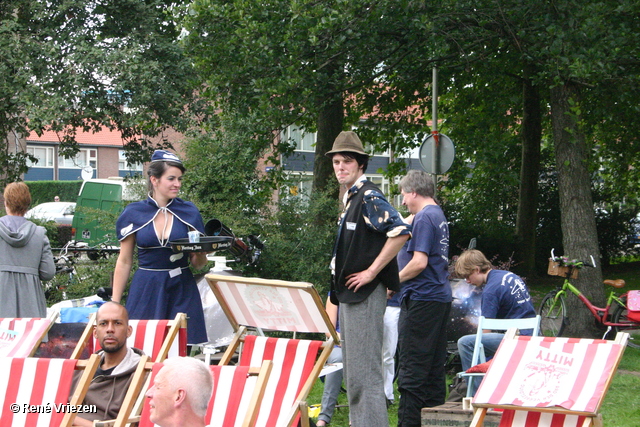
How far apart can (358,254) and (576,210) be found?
6.16 m

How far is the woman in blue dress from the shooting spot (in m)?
5.00

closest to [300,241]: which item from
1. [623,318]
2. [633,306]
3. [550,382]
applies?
[633,306]

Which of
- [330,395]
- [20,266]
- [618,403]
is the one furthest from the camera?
[618,403]

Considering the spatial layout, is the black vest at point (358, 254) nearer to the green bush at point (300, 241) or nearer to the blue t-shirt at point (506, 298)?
the blue t-shirt at point (506, 298)

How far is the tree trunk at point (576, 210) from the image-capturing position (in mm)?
9641

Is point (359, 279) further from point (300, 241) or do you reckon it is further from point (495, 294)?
point (300, 241)

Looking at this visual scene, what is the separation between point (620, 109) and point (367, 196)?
827 centimetres

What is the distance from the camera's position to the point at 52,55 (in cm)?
1140

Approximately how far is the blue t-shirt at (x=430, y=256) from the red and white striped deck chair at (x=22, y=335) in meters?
2.46

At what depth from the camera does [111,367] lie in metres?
4.40

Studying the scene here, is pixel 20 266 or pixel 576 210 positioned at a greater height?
pixel 576 210

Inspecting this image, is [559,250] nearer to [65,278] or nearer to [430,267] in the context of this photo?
[65,278]

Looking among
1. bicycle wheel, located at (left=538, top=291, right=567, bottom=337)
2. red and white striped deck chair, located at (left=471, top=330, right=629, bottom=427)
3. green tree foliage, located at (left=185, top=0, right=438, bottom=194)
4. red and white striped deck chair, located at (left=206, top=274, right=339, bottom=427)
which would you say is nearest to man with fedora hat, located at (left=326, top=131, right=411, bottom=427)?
red and white striped deck chair, located at (left=206, top=274, right=339, bottom=427)

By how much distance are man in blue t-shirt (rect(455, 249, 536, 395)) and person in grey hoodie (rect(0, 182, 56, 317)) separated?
346cm
